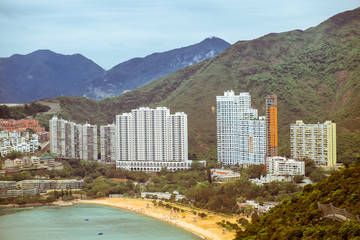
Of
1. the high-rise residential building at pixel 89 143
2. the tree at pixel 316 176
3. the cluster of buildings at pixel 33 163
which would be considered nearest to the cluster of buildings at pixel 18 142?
the cluster of buildings at pixel 33 163

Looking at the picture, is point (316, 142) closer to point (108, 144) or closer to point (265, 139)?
point (265, 139)

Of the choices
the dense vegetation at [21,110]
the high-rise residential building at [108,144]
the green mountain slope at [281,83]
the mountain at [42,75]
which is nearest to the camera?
the high-rise residential building at [108,144]

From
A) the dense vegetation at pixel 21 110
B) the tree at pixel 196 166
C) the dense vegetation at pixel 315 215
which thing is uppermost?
the dense vegetation at pixel 21 110

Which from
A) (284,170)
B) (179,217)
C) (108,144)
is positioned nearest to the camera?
(179,217)

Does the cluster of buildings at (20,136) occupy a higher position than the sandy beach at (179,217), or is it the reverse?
the cluster of buildings at (20,136)

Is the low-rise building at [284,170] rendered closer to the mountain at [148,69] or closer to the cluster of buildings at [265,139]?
the cluster of buildings at [265,139]

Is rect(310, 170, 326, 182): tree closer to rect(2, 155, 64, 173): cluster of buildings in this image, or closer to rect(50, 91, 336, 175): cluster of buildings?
rect(50, 91, 336, 175): cluster of buildings

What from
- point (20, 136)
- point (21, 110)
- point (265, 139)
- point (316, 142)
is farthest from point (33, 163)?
point (316, 142)
